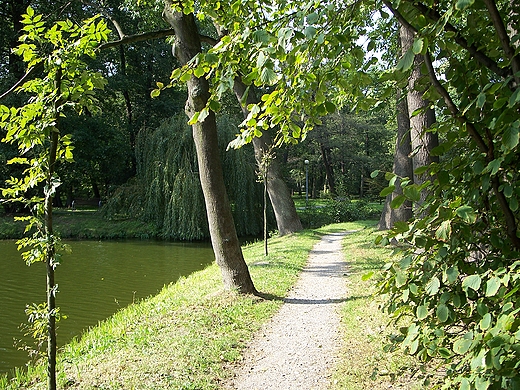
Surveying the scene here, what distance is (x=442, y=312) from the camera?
1.49 meters

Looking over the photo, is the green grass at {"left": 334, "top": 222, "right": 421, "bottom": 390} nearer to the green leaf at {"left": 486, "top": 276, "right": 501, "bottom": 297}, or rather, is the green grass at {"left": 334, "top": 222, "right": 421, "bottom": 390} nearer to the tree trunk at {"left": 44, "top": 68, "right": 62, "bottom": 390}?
the green leaf at {"left": 486, "top": 276, "right": 501, "bottom": 297}

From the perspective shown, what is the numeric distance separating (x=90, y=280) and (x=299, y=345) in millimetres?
8090

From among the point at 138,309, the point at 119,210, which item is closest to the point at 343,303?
the point at 138,309

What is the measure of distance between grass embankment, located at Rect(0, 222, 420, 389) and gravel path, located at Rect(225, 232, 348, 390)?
15 centimetres

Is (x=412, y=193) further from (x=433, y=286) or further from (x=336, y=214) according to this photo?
(x=336, y=214)

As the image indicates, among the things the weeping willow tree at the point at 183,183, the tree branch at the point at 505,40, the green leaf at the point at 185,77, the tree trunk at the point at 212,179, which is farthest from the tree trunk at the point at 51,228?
the weeping willow tree at the point at 183,183

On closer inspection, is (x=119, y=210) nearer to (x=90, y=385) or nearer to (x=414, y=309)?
(x=90, y=385)

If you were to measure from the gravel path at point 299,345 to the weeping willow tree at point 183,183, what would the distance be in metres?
11.1

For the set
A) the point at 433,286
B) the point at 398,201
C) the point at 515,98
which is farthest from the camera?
the point at 398,201

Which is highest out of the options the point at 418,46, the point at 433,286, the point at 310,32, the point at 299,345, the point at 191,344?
the point at 310,32

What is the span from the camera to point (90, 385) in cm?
407

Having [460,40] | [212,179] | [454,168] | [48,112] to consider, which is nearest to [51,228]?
[48,112]

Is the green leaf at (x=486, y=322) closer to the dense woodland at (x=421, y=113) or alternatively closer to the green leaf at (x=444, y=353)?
the dense woodland at (x=421, y=113)

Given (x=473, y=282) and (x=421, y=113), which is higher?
(x=421, y=113)
